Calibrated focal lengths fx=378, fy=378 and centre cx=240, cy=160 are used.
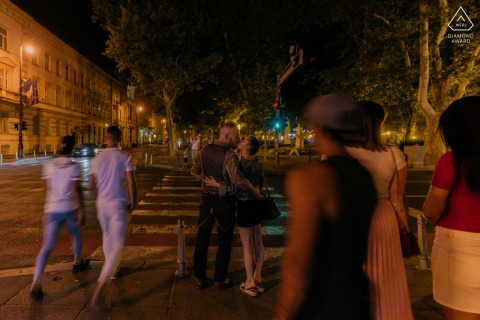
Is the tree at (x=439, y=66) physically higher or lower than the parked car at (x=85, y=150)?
higher

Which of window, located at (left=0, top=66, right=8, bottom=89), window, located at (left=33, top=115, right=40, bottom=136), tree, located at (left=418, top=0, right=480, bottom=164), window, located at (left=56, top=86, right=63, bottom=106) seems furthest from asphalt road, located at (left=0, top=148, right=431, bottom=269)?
window, located at (left=56, top=86, right=63, bottom=106)

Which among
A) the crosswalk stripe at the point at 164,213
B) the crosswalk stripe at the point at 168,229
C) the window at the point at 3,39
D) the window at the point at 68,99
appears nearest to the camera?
the crosswalk stripe at the point at 168,229

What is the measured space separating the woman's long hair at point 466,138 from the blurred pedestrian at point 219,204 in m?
2.30

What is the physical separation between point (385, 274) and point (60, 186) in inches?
144

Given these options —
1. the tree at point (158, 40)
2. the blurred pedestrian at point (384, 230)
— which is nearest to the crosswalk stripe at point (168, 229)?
the blurred pedestrian at point (384, 230)

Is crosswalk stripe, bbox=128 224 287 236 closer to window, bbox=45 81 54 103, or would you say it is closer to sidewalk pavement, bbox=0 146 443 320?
sidewalk pavement, bbox=0 146 443 320

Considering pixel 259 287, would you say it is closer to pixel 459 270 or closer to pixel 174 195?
pixel 459 270

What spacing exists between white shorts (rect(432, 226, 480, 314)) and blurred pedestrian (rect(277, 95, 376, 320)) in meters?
0.94

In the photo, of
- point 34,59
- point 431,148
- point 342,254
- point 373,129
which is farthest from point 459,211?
point 34,59

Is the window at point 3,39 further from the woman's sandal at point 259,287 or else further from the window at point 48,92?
the woman's sandal at point 259,287

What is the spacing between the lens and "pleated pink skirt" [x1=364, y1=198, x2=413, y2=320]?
2.04 metres

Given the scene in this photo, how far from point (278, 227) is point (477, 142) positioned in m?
6.15

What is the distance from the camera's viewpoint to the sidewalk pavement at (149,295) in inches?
153

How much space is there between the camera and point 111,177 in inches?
161
